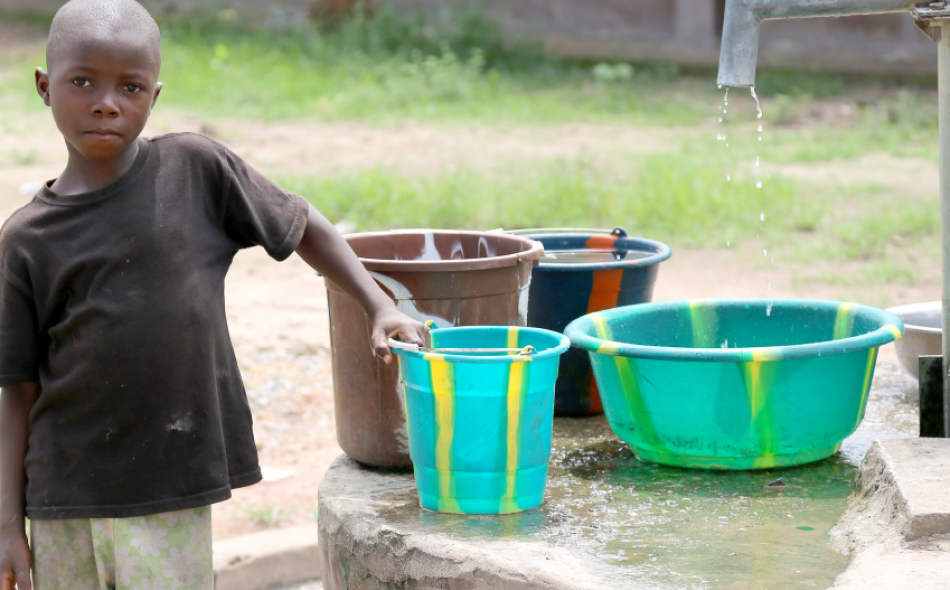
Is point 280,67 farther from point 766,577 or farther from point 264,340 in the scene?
point 766,577

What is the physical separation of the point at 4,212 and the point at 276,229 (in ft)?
17.8

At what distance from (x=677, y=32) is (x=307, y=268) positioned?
7168 millimetres

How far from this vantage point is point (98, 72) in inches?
62.0

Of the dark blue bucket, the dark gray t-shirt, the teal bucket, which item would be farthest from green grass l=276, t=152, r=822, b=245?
the dark gray t-shirt

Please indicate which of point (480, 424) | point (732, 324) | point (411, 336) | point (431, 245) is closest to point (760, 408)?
point (732, 324)

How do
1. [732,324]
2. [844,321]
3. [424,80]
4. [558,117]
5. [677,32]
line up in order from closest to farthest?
1. [844,321]
2. [732,324]
3. [558,117]
4. [424,80]
5. [677,32]

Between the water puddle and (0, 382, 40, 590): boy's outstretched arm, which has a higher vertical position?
(0, 382, 40, 590): boy's outstretched arm

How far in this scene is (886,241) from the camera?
585 centimetres

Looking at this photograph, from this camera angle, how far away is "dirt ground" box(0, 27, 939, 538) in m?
3.64

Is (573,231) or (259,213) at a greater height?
(259,213)

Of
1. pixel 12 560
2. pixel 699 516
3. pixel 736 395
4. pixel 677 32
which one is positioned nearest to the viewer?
pixel 12 560

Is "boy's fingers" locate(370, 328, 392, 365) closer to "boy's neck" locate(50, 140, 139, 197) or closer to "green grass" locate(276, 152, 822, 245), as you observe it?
"boy's neck" locate(50, 140, 139, 197)

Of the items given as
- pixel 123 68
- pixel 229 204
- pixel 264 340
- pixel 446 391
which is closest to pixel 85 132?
pixel 123 68

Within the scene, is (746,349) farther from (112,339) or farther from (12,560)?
(12,560)
